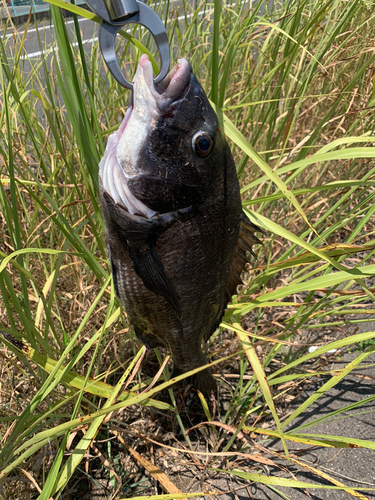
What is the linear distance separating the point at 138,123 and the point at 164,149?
89mm

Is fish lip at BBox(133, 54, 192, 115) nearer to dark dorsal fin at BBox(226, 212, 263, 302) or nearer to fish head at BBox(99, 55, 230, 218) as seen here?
fish head at BBox(99, 55, 230, 218)

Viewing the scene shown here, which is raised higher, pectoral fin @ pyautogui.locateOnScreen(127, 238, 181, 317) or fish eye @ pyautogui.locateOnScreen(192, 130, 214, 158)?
fish eye @ pyautogui.locateOnScreen(192, 130, 214, 158)

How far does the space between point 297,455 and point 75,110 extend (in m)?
1.73

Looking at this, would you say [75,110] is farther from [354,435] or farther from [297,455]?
[354,435]

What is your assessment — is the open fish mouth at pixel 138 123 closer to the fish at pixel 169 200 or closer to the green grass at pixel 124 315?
the fish at pixel 169 200

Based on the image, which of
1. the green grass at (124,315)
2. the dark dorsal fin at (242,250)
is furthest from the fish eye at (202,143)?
the dark dorsal fin at (242,250)

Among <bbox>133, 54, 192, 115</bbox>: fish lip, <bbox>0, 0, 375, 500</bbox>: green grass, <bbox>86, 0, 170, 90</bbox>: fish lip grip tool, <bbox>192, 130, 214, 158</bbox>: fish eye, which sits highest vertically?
<bbox>86, 0, 170, 90</bbox>: fish lip grip tool

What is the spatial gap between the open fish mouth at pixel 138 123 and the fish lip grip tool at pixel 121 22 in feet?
0.12

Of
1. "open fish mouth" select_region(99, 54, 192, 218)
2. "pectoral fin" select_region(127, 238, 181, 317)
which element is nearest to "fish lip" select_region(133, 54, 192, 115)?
"open fish mouth" select_region(99, 54, 192, 218)

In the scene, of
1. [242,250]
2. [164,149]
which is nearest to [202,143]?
[164,149]

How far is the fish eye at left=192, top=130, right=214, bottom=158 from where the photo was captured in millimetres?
909

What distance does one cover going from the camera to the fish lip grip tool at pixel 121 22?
2.42ft

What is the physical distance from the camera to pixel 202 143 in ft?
3.00

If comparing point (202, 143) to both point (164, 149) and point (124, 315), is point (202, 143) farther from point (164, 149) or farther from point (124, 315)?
point (124, 315)
